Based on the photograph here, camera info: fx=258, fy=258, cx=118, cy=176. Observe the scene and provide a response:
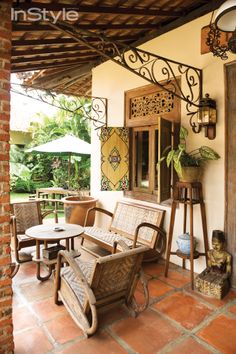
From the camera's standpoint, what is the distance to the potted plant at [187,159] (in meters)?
3.08

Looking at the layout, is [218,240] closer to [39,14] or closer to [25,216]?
[25,216]

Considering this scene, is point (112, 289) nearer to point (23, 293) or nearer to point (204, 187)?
point (23, 293)

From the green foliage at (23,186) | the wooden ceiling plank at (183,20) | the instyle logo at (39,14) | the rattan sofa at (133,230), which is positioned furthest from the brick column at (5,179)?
the green foliage at (23,186)

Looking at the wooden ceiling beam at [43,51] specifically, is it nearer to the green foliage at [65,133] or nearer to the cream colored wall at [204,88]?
the cream colored wall at [204,88]

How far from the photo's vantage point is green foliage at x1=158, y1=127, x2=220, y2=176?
3.07 meters

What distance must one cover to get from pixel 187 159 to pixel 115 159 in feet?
5.21

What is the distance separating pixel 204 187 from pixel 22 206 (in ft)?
9.12

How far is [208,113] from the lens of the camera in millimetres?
3109

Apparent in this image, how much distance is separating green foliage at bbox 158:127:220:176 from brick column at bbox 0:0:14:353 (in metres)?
1.93

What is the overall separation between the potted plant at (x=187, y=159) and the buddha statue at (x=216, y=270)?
2.42 feet

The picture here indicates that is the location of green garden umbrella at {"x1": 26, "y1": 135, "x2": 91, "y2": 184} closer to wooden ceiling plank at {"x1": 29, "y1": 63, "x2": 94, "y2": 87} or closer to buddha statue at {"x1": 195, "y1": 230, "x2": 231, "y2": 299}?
wooden ceiling plank at {"x1": 29, "y1": 63, "x2": 94, "y2": 87}

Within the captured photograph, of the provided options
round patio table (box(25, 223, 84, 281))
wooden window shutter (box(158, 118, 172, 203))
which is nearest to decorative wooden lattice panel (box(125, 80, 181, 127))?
wooden window shutter (box(158, 118, 172, 203))

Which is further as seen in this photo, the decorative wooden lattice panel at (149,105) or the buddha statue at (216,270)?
the decorative wooden lattice panel at (149,105)

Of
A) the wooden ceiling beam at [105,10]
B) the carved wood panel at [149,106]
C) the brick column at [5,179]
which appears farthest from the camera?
the carved wood panel at [149,106]
